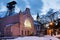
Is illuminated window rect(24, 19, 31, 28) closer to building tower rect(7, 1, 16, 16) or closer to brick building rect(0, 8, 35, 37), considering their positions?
brick building rect(0, 8, 35, 37)

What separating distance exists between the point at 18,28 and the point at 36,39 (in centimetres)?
1139

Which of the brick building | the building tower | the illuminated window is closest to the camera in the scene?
the brick building

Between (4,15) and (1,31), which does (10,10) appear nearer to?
(4,15)

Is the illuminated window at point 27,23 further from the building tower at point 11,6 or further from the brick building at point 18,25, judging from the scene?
the building tower at point 11,6

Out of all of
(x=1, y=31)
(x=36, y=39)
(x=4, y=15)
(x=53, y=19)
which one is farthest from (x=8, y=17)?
(x=36, y=39)

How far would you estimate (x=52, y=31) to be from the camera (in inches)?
1540

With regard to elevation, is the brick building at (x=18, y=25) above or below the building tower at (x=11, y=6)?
below

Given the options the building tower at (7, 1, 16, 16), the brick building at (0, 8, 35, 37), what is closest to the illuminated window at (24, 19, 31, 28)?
the brick building at (0, 8, 35, 37)

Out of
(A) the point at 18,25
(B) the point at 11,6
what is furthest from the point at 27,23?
(B) the point at 11,6

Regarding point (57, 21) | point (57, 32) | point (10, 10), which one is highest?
point (10, 10)

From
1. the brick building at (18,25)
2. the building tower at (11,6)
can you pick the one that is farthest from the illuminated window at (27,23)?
the building tower at (11,6)

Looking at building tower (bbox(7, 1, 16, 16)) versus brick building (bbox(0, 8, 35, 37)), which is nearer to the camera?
brick building (bbox(0, 8, 35, 37))

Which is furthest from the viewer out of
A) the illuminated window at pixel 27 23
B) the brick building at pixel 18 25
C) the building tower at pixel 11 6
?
the building tower at pixel 11 6

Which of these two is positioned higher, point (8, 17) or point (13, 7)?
point (13, 7)
